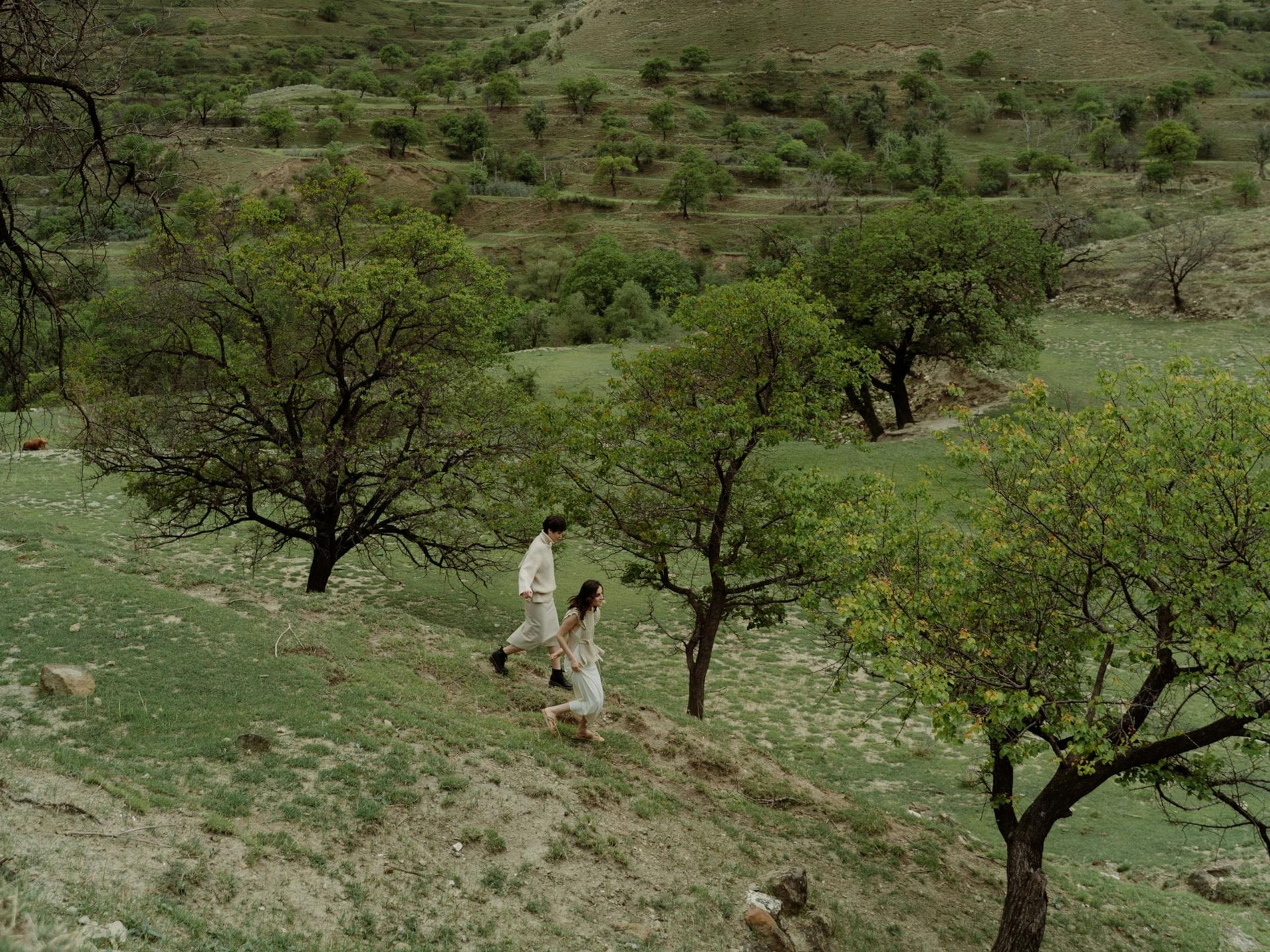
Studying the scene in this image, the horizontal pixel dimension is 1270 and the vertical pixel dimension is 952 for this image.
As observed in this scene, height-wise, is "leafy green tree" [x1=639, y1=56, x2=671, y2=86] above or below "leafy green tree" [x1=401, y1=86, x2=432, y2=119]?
above

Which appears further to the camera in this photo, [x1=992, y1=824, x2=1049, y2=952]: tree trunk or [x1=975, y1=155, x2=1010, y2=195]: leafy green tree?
[x1=975, y1=155, x2=1010, y2=195]: leafy green tree

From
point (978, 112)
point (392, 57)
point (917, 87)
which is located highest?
point (392, 57)

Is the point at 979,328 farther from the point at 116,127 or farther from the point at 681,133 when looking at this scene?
the point at 681,133

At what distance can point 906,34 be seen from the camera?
167875 millimetres

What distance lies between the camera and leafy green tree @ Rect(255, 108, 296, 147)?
106 meters

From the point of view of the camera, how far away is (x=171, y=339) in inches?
704

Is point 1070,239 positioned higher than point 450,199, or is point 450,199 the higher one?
point 1070,239

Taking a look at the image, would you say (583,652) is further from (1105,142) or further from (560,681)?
(1105,142)

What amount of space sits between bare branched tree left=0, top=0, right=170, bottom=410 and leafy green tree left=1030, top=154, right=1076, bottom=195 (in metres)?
101

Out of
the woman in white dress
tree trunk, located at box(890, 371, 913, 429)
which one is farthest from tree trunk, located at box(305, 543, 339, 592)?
tree trunk, located at box(890, 371, 913, 429)

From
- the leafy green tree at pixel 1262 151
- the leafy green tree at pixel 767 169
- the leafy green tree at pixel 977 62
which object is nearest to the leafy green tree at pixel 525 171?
the leafy green tree at pixel 767 169

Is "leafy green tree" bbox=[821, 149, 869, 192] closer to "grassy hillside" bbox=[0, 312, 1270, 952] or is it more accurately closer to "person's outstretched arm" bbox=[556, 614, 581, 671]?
"grassy hillside" bbox=[0, 312, 1270, 952]

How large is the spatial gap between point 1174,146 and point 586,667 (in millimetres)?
105070

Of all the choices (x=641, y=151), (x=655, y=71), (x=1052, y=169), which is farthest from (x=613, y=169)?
(x=655, y=71)
